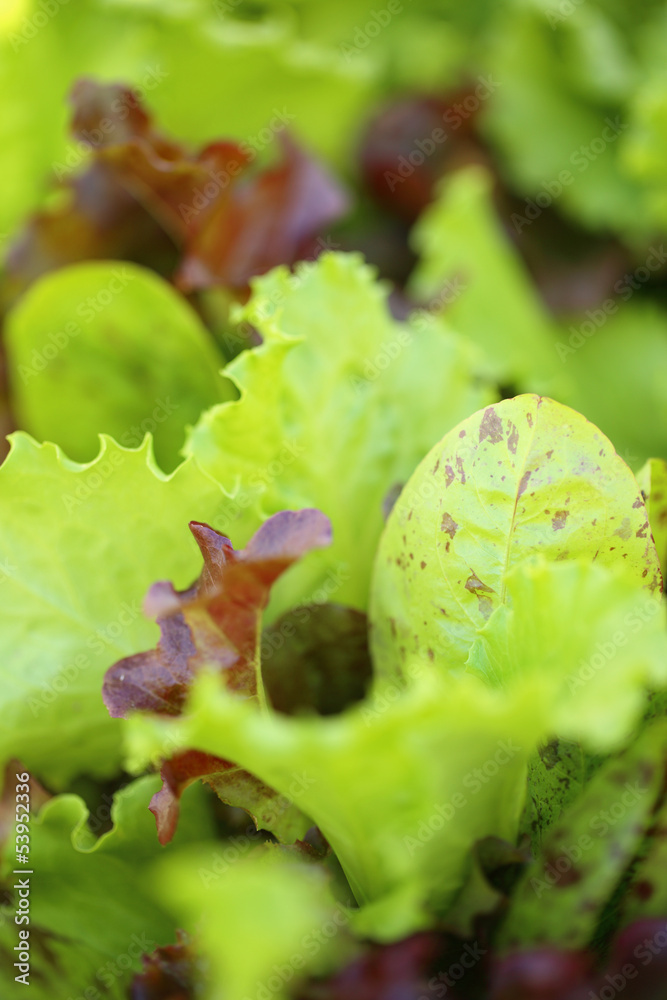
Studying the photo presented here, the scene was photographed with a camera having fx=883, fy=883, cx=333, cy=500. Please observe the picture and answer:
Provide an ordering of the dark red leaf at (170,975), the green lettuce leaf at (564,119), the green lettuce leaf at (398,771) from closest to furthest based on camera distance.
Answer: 1. the green lettuce leaf at (398,771)
2. the dark red leaf at (170,975)
3. the green lettuce leaf at (564,119)

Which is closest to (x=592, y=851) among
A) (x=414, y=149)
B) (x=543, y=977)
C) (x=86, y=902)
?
(x=543, y=977)

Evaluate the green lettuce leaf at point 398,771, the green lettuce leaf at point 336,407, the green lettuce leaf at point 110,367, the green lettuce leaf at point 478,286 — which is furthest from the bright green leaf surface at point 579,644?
the green lettuce leaf at point 478,286

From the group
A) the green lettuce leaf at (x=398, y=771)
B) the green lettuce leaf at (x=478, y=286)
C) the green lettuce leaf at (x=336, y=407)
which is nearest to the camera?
the green lettuce leaf at (x=398, y=771)

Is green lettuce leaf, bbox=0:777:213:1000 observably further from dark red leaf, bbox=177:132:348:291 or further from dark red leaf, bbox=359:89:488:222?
dark red leaf, bbox=359:89:488:222

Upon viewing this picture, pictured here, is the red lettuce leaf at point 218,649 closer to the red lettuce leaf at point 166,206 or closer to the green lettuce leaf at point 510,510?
the green lettuce leaf at point 510,510

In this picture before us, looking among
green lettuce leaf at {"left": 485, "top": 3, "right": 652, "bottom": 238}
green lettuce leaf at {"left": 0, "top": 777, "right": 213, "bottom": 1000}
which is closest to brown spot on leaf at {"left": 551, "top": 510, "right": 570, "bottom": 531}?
green lettuce leaf at {"left": 0, "top": 777, "right": 213, "bottom": 1000}

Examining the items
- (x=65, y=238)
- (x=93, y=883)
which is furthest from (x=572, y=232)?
(x=93, y=883)
